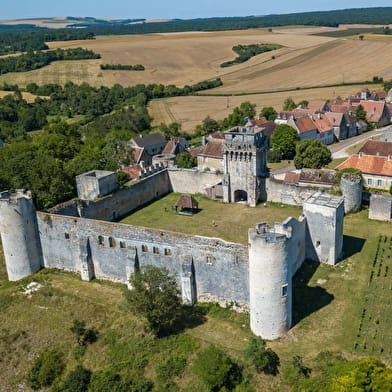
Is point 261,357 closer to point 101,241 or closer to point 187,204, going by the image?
point 101,241

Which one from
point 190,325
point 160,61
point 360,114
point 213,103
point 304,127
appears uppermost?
point 160,61

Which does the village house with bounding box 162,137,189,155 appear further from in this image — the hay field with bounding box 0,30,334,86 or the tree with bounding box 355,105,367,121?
the hay field with bounding box 0,30,334,86

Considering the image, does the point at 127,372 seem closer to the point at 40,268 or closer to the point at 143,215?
the point at 40,268

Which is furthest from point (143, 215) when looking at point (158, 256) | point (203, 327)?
point (203, 327)

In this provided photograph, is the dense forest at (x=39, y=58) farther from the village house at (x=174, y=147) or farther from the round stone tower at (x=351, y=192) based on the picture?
the round stone tower at (x=351, y=192)

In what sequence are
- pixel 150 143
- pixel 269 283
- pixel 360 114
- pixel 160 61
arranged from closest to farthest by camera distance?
pixel 269 283, pixel 150 143, pixel 360 114, pixel 160 61

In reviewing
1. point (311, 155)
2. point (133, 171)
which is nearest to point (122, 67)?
point (133, 171)

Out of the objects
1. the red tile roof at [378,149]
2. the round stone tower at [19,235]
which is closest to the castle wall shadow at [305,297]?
the round stone tower at [19,235]
